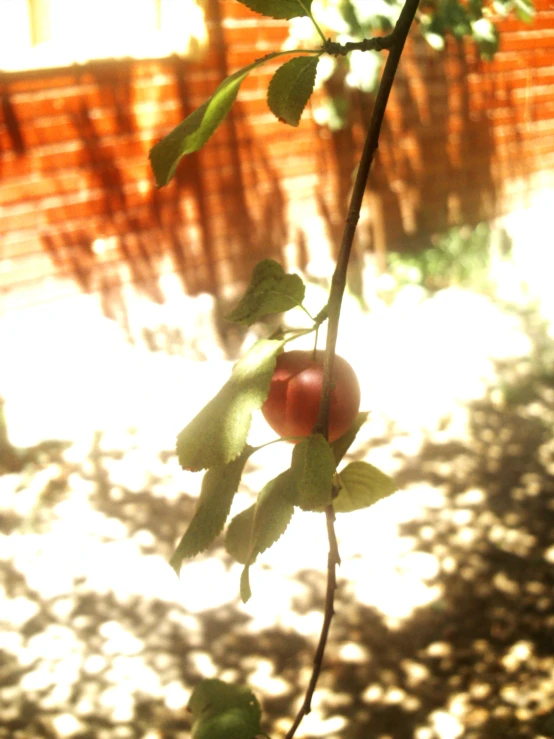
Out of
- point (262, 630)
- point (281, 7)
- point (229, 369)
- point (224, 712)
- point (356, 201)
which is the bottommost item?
point (262, 630)

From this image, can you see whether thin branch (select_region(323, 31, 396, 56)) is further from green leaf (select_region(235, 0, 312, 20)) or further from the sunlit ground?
the sunlit ground

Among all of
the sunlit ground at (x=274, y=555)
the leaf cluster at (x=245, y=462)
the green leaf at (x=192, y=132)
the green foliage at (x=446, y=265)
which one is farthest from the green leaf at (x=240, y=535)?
the green foliage at (x=446, y=265)

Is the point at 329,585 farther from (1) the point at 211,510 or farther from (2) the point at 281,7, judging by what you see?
(2) the point at 281,7

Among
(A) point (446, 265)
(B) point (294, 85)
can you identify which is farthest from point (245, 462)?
(A) point (446, 265)

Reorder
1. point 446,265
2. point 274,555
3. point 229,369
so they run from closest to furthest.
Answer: point 274,555 → point 229,369 → point 446,265

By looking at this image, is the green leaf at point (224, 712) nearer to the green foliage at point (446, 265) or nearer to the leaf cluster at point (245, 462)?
the leaf cluster at point (245, 462)

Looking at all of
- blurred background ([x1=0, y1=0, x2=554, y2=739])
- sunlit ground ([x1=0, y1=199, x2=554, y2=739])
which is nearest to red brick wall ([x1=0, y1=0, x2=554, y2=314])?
blurred background ([x1=0, y1=0, x2=554, y2=739])

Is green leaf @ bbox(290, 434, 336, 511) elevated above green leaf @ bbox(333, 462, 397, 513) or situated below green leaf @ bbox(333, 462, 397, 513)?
above
